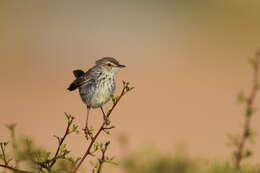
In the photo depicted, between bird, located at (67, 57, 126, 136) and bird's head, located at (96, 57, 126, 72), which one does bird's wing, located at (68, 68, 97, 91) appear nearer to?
bird, located at (67, 57, 126, 136)

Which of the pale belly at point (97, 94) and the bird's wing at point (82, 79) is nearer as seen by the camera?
the pale belly at point (97, 94)

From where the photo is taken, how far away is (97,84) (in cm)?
671

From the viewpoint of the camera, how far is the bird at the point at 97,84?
20.5 feet

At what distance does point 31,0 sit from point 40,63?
12.2 metres

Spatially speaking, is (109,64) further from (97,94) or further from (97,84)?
(97,94)

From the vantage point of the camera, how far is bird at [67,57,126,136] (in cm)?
625

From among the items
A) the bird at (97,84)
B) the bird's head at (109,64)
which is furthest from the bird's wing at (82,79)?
the bird's head at (109,64)

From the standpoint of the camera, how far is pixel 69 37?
1291 inches

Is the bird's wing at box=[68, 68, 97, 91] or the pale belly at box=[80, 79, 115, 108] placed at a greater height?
the bird's wing at box=[68, 68, 97, 91]

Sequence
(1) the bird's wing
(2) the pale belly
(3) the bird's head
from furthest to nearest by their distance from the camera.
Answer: (3) the bird's head, (1) the bird's wing, (2) the pale belly

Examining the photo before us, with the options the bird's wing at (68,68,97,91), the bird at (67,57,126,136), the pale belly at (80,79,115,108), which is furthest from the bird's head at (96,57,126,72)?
the pale belly at (80,79,115,108)

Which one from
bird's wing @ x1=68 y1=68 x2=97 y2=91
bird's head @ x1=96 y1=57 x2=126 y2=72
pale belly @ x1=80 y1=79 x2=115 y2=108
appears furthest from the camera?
bird's head @ x1=96 y1=57 x2=126 y2=72

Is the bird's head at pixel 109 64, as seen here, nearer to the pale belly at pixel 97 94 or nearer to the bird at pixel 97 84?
the bird at pixel 97 84

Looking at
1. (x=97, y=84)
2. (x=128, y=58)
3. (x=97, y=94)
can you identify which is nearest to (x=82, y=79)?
(x=97, y=84)
